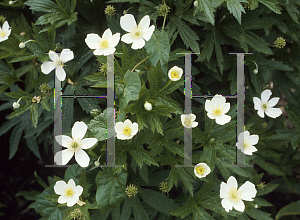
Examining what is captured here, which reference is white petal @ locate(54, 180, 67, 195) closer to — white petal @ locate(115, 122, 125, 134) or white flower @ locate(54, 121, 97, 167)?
white flower @ locate(54, 121, 97, 167)

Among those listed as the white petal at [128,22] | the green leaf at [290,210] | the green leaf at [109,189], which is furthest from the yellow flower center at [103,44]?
the green leaf at [290,210]

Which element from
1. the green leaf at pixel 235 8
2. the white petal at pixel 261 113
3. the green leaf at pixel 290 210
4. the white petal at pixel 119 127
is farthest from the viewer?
the green leaf at pixel 290 210

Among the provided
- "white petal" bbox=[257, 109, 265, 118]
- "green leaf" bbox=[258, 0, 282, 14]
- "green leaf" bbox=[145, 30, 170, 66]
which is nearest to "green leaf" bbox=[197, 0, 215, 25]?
"green leaf" bbox=[145, 30, 170, 66]

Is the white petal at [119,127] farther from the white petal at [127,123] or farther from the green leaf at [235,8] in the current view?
the green leaf at [235,8]

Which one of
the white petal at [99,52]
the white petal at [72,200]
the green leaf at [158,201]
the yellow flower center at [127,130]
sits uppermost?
the white petal at [99,52]

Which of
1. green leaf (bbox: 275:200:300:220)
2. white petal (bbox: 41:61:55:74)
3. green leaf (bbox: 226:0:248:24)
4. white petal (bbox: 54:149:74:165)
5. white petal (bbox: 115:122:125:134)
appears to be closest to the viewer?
white petal (bbox: 115:122:125:134)

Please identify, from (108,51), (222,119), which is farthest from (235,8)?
(108,51)

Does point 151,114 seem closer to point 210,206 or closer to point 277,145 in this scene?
point 210,206
